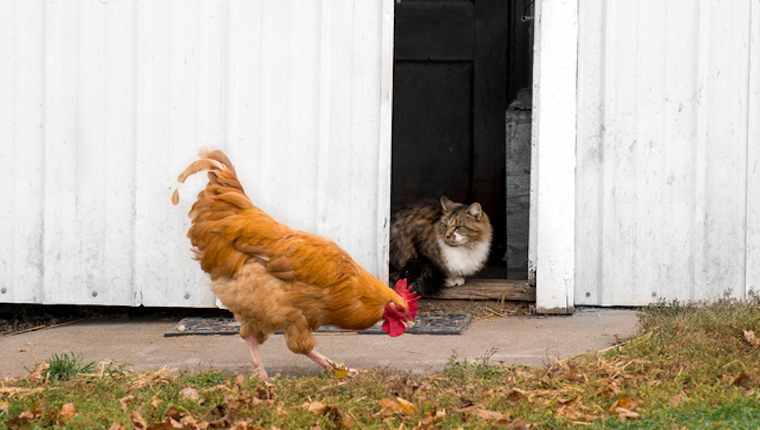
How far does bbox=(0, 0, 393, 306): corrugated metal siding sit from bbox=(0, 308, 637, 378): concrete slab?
48 centimetres

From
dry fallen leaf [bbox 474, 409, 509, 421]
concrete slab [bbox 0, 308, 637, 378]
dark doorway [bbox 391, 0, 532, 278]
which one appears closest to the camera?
dry fallen leaf [bbox 474, 409, 509, 421]

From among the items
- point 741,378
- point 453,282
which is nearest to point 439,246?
point 453,282

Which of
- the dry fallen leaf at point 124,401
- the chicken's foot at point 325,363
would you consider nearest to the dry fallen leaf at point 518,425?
the chicken's foot at point 325,363

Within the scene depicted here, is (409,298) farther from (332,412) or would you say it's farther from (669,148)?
(669,148)

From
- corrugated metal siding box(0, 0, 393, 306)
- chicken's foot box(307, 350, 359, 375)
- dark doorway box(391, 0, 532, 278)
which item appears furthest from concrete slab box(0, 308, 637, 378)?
dark doorway box(391, 0, 532, 278)

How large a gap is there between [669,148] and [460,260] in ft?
5.80

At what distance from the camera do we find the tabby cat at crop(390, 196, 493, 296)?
19.1 ft

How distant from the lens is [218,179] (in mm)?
3918

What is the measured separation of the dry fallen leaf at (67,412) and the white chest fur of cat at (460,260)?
3.22m

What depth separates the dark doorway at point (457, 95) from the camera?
799 cm

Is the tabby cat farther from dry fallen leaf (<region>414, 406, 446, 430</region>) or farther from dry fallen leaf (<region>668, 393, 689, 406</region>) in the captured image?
dry fallen leaf (<region>668, 393, 689, 406</region>)

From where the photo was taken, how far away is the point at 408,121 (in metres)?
8.39

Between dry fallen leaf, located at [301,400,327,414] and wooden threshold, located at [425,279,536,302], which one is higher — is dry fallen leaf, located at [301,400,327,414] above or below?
below

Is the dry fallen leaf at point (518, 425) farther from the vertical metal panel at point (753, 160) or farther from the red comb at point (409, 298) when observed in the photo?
the vertical metal panel at point (753, 160)
